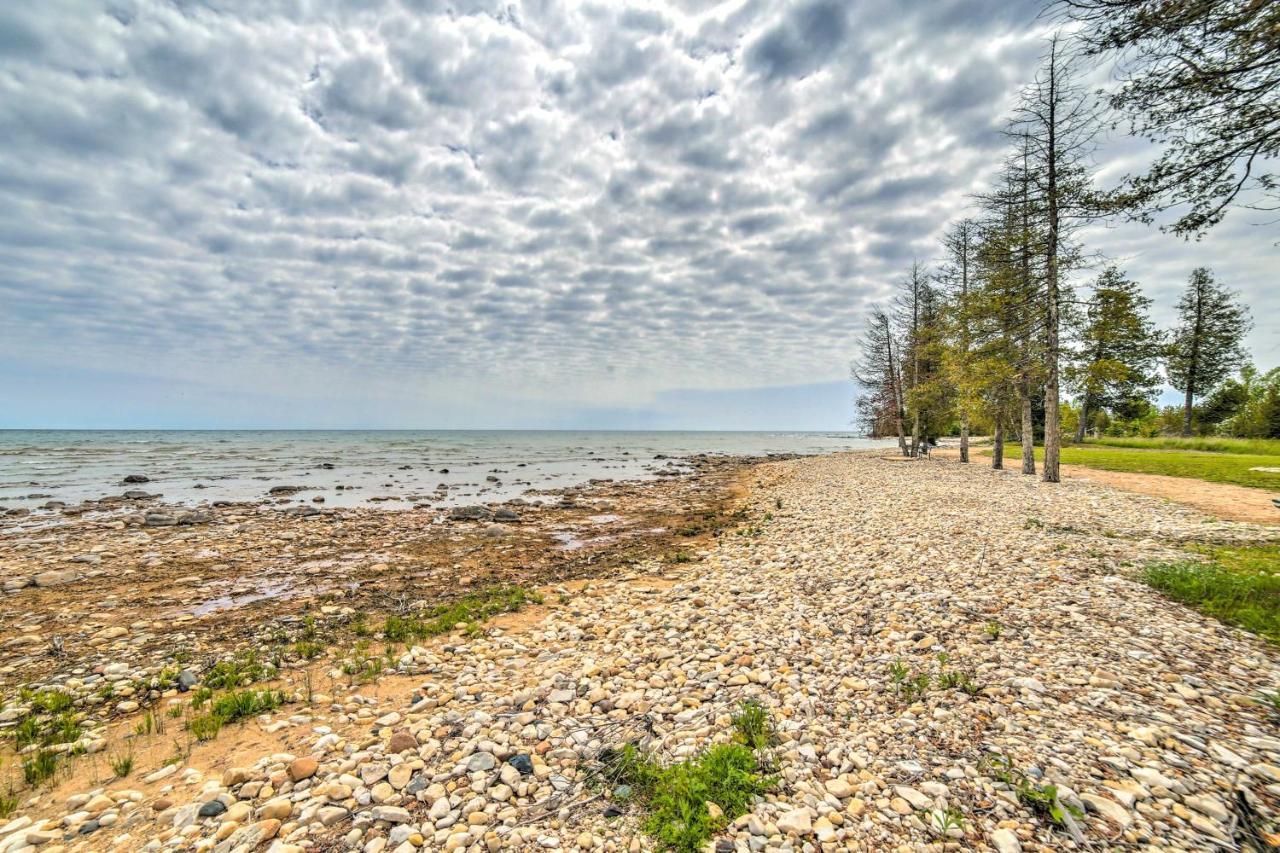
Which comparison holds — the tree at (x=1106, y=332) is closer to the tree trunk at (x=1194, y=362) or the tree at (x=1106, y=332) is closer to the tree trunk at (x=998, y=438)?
the tree trunk at (x=998, y=438)

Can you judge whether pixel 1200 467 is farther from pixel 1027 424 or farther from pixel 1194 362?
pixel 1194 362

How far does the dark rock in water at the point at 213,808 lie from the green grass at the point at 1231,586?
11.2m

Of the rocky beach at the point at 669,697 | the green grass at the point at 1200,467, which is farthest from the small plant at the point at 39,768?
the green grass at the point at 1200,467

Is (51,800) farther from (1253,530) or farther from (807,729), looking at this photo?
(1253,530)

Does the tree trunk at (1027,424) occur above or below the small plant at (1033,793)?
above

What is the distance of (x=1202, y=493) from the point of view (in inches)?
654

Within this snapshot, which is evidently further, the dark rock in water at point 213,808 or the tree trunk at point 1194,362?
the tree trunk at point 1194,362

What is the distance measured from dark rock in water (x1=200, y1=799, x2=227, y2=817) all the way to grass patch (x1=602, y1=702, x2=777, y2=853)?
3317 mm

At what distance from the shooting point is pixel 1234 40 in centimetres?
680

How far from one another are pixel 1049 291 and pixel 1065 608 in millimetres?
17776

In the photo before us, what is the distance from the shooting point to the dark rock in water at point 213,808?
411cm

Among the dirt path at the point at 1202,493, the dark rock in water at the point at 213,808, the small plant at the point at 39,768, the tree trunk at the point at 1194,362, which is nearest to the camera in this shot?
the dark rock in water at the point at 213,808

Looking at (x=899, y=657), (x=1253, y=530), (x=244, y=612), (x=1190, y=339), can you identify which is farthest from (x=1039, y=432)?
(x=244, y=612)

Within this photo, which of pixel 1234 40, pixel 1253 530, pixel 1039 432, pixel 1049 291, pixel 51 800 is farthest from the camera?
pixel 1039 432
